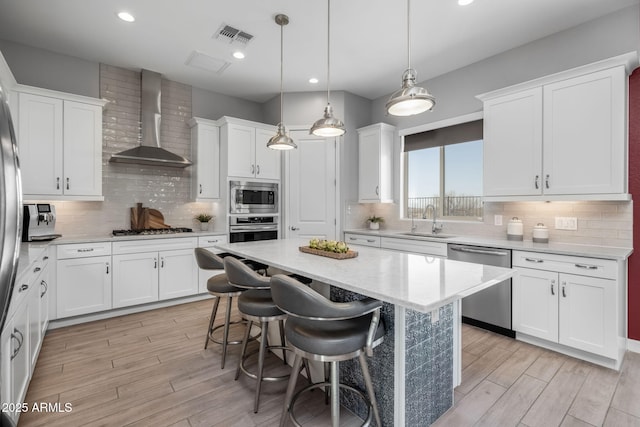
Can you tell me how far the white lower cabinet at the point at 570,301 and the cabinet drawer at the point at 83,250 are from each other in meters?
4.22

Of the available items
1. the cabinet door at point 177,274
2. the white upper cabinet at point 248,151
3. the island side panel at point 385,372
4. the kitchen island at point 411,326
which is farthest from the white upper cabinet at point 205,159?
the island side panel at point 385,372

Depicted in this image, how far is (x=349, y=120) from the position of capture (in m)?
4.81

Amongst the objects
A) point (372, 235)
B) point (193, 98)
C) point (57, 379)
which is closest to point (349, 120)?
point (372, 235)

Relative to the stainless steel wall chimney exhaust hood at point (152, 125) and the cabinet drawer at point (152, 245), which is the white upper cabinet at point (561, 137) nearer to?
the cabinet drawer at point (152, 245)

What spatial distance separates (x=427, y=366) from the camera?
178cm

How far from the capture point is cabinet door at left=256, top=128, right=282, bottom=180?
4602mm

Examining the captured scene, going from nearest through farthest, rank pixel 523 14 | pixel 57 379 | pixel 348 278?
pixel 348 278, pixel 57 379, pixel 523 14

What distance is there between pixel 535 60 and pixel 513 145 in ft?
3.29

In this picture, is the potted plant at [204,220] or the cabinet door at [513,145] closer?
the cabinet door at [513,145]

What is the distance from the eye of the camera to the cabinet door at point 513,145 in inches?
118

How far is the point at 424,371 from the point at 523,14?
3180 mm

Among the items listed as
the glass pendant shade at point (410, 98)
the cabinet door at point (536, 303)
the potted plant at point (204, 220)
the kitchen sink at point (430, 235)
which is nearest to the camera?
the glass pendant shade at point (410, 98)

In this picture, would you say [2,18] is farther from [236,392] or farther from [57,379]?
[236,392]

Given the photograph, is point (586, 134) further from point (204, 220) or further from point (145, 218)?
point (145, 218)
